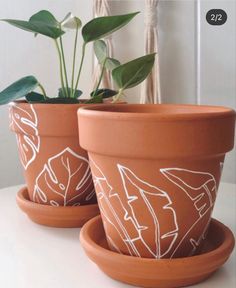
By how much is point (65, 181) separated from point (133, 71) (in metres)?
0.17

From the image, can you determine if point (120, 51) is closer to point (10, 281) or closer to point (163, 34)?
point (163, 34)

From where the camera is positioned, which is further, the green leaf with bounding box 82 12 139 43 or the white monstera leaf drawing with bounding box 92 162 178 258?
the green leaf with bounding box 82 12 139 43

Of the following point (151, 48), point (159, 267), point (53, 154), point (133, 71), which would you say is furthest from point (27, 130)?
point (151, 48)

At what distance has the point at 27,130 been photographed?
0.55 m

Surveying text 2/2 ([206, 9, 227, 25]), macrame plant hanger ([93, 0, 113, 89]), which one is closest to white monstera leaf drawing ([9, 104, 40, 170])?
macrame plant hanger ([93, 0, 113, 89])

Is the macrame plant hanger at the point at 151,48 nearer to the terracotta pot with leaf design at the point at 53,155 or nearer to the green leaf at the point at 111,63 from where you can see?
the green leaf at the point at 111,63

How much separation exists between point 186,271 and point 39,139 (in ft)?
0.86

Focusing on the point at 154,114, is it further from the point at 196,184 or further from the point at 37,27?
the point at 37,27

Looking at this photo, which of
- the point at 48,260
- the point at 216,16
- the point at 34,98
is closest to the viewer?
the point at 48,260

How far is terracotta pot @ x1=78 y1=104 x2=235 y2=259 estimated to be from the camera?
1.21 feet

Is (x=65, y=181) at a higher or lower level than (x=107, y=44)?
lower

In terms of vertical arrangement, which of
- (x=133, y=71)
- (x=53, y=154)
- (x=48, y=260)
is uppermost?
(x=133, y=71)

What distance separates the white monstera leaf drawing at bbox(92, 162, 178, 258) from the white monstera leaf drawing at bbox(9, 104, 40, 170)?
0.15 meters

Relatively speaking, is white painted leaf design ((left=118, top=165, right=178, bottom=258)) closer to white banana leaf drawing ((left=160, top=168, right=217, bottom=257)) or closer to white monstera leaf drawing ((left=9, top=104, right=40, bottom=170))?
white banana leaf drawing ((left=160, top=168, right=217, bottom=257))
